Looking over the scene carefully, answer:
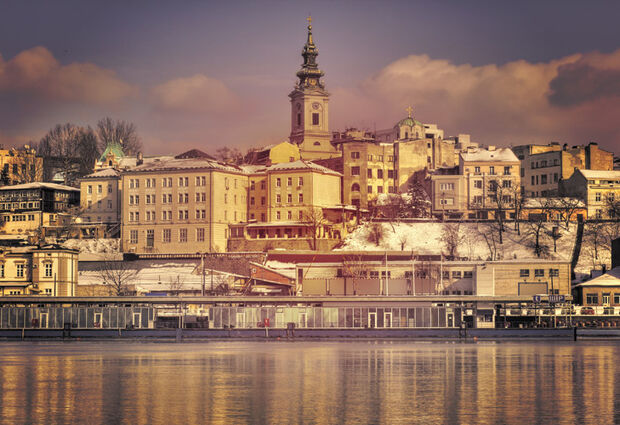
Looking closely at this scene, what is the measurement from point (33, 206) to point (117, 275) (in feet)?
119

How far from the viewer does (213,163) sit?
513 ft

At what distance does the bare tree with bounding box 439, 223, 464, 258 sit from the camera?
453 feet

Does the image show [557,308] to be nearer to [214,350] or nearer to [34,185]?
[214,350]

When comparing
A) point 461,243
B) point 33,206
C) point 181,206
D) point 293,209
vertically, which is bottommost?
point 461,243

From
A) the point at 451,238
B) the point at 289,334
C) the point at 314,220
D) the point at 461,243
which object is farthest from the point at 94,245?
the point at 289,334

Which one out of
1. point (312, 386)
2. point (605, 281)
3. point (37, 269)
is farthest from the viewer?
point (37, 269)

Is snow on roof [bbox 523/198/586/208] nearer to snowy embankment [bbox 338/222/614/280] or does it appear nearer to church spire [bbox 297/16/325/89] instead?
snowy embankment [bbox 338/222/614/280]

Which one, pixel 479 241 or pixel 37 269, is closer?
pixel 37 269

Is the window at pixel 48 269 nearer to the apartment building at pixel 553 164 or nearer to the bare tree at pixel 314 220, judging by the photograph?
the bare tree at pixel 314 220

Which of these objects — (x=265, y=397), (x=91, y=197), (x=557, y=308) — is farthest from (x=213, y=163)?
(x=265, y=397)

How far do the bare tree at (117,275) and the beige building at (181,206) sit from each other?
435 inches

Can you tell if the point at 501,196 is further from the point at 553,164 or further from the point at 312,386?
the point at 312,386

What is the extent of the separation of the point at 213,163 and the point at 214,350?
75.1m

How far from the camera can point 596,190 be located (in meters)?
155
